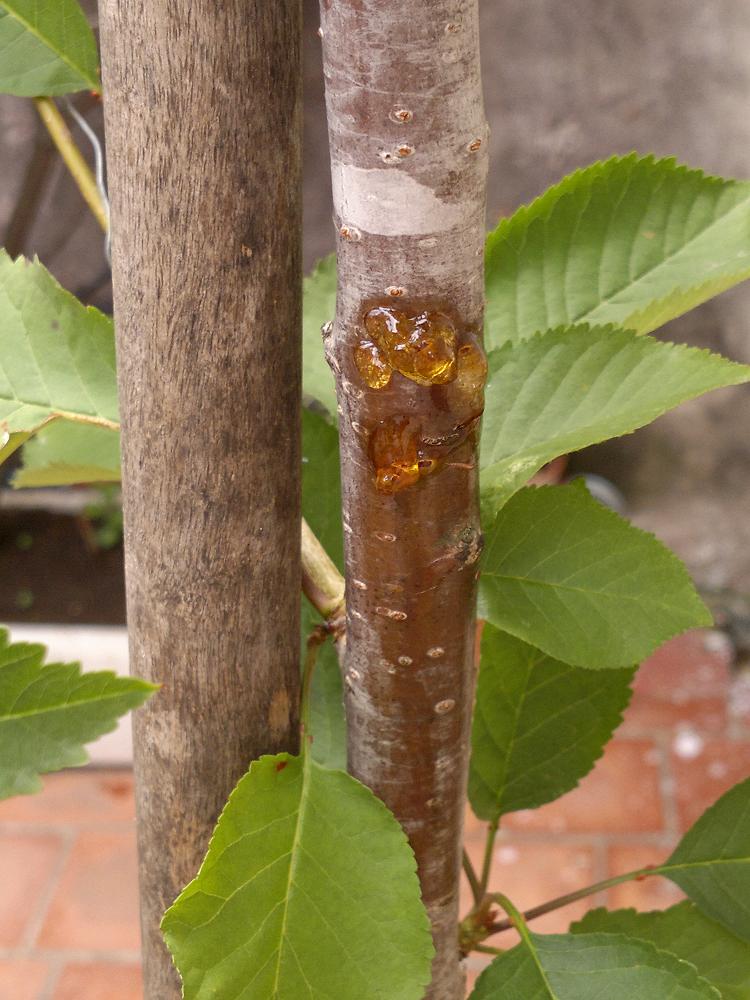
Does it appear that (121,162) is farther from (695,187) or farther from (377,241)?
(695,187)

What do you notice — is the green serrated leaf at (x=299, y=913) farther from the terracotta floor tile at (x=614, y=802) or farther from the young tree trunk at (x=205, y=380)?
the terracotta floor tile at (x=614, y=802)

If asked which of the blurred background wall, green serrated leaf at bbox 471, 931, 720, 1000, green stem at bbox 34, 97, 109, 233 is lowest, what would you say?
green serrated leaf at bbox 471, 931, 720, 1000

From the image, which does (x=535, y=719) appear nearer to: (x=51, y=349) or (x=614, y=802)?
(x=51, y=349)

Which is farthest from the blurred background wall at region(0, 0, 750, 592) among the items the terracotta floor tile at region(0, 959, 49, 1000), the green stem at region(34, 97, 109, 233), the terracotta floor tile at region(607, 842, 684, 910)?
the green stem at region(34, 97, 109, 233)

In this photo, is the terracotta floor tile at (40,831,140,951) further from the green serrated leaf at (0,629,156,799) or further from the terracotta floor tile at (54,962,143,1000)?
the green serrated leaf at (0,629,156,799)

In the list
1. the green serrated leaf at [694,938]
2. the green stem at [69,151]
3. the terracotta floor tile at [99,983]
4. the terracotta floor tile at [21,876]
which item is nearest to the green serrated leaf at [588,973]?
the green serrated leaf at [694,938]
